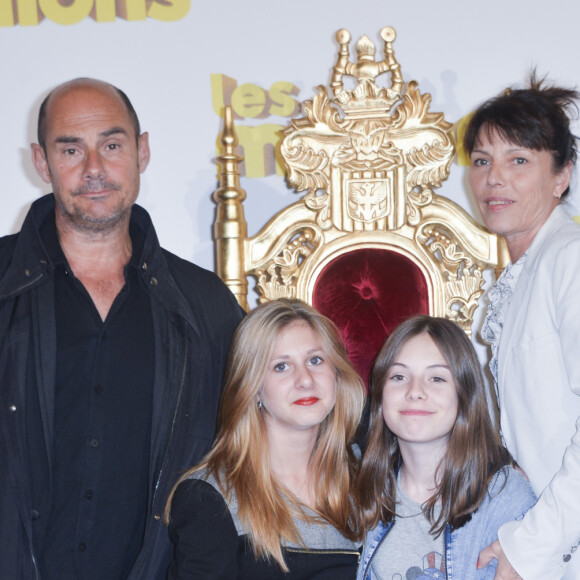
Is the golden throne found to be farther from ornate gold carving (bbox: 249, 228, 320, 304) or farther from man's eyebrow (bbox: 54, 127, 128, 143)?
man's eyebrow (bbox: 54, 127, 128, 143)

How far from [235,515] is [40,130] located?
3.94ft

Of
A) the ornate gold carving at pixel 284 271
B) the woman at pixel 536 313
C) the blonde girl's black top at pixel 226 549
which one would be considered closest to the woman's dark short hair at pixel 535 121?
the woman at pixel 536 313

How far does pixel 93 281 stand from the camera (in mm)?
2354

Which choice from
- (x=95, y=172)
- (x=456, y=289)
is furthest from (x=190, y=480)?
(x=456, y=289)

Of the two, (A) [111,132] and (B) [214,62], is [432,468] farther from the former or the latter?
(B) [214,62]

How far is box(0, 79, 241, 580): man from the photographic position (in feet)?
6.99

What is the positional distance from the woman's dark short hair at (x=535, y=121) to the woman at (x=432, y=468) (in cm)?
51

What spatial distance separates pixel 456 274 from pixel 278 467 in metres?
1.08

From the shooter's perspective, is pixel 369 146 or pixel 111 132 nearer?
pixel 111 132

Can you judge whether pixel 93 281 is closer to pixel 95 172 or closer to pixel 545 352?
pixel 95 172

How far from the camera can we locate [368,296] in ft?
9.58

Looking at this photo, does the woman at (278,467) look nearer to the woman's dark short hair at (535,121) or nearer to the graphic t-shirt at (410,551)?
the graphic t-shirt at (410,551)

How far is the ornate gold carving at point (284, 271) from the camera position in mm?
2988

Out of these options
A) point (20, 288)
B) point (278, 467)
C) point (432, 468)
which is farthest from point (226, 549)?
point (20, 288)
